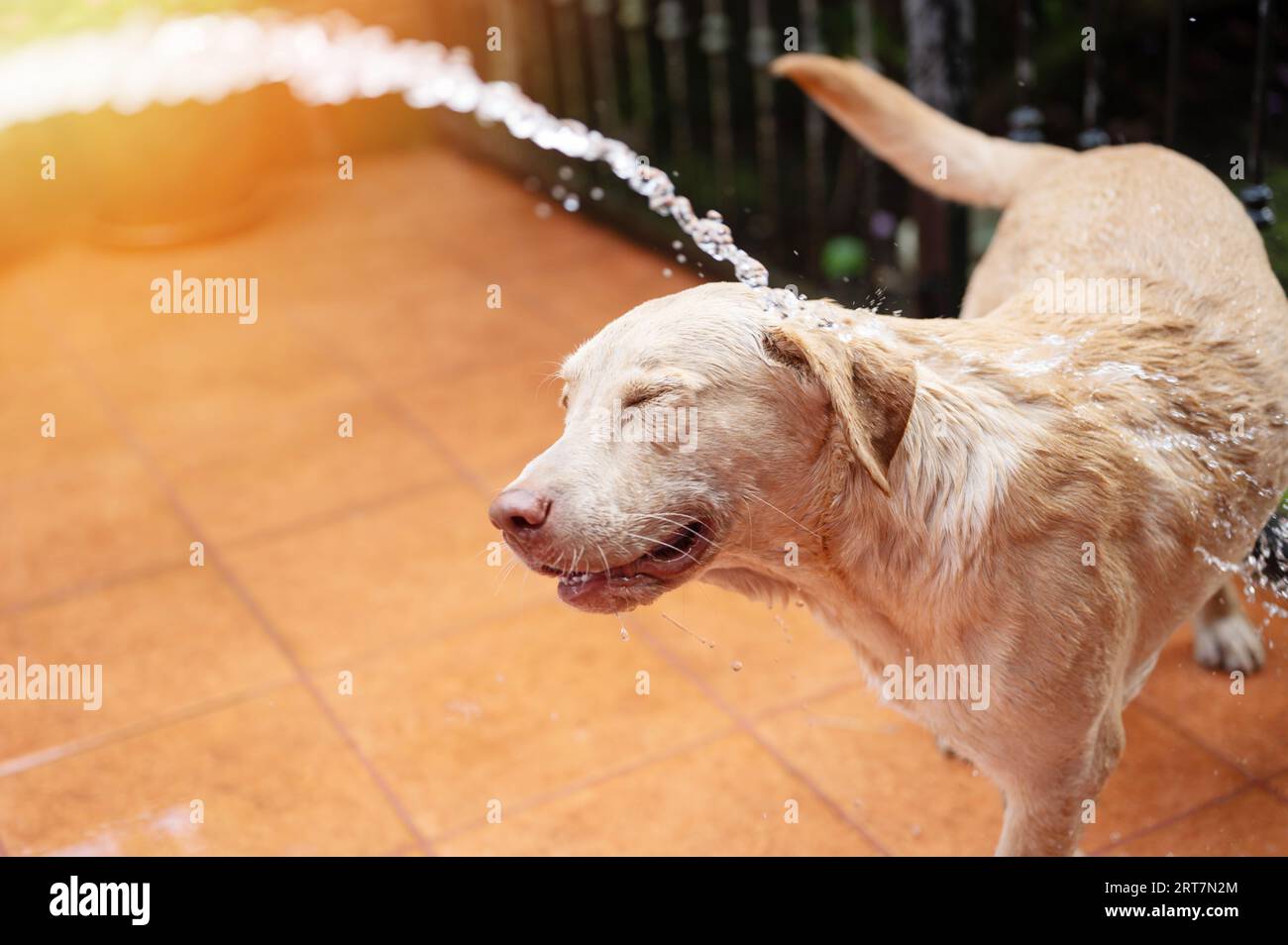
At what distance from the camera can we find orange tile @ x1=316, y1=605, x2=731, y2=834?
11.0 ft

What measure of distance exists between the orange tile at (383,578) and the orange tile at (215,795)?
338 mm

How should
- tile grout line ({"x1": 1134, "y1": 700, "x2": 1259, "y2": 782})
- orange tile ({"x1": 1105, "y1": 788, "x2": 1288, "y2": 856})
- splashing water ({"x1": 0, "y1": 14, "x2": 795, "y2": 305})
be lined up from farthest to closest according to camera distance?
splashing water ({"x1": 0, "y1": 14, "x2": 795, "y2": 305}) → tile grout line ({"x1": 1134, "y1": 700, "x2": 1259, "y2": 782}) → orange tile ({"x1": 1105, "y1": 788, "x2": 1288, "y2": 856})

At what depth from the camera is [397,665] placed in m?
3.78

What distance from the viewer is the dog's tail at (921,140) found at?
3.22 m

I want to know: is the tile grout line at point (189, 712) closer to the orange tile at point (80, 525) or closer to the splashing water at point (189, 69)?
the orange tile at point (80, 525)

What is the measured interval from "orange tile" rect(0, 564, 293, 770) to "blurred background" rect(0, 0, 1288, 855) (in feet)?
0.04

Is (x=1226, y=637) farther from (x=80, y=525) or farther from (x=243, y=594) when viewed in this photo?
(x=80, y=525)

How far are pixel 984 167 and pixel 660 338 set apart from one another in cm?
148

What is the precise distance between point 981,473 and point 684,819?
1.32m

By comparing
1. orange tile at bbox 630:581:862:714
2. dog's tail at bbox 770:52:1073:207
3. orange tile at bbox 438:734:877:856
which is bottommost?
orange tile at bbox 438:734:877:856

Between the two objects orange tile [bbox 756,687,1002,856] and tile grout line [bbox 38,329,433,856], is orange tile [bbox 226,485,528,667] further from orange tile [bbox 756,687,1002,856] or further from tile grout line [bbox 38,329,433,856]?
orange tile [bbox 756,687,1002,856]

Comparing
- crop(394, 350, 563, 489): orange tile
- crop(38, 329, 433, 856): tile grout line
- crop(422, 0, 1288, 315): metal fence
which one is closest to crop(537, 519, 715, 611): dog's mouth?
crop(38, 329, 433, 856): tile grout line

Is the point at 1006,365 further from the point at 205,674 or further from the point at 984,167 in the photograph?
the point at 205,674

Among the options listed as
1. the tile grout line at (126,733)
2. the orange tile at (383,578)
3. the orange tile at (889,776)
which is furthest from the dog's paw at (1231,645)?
the tile grout line at (126,733)
